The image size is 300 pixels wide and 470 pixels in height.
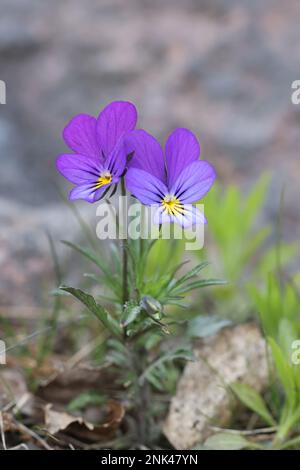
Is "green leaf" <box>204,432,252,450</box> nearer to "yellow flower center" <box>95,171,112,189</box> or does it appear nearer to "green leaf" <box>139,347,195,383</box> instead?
"green leaf" <box>139,347,195,383</box>

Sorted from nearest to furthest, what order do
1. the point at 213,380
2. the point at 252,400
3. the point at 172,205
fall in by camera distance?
the point at 172,205 < the point at 252,400 < the point at 213,380

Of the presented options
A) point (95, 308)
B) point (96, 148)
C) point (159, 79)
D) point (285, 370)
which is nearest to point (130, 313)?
point (95, 308)

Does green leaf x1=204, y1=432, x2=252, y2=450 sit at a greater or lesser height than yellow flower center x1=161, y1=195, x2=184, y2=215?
lesser

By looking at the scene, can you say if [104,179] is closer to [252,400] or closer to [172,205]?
[172,205]

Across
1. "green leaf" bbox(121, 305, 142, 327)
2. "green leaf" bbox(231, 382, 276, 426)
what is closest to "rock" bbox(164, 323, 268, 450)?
"green leaf" bbox(231, 382, 276, 426)

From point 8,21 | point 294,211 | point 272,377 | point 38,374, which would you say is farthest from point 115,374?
point 8,21

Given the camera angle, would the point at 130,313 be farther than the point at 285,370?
No

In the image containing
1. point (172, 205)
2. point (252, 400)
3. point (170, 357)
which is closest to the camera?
point (172, 205)
